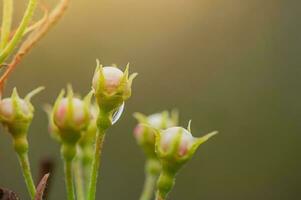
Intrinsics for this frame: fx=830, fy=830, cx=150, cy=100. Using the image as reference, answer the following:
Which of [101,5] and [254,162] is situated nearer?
[254,162]

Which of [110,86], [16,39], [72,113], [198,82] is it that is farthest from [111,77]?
[198,82]

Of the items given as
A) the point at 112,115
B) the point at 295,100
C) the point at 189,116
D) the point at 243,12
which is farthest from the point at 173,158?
the point at 243,12

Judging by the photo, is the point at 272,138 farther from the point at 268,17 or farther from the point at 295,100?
the point at 268,17

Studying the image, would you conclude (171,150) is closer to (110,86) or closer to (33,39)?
(110,86)

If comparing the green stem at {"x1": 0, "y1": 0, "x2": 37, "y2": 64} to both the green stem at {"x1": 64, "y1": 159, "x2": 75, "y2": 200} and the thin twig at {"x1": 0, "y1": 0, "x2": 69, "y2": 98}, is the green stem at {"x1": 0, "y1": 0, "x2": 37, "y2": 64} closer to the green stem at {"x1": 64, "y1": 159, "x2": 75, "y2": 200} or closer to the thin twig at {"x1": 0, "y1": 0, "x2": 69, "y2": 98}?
the thin twig at {"x1": 0, "y1": 0, "x2": 69, "y2": 98}

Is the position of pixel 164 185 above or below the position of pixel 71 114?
below

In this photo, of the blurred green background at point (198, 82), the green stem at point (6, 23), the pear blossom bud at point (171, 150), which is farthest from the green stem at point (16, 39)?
the blurred green background at point (198, 82)

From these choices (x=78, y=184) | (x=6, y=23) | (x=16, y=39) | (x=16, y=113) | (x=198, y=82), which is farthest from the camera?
(x=198, y=82)

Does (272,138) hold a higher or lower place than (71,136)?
lower
